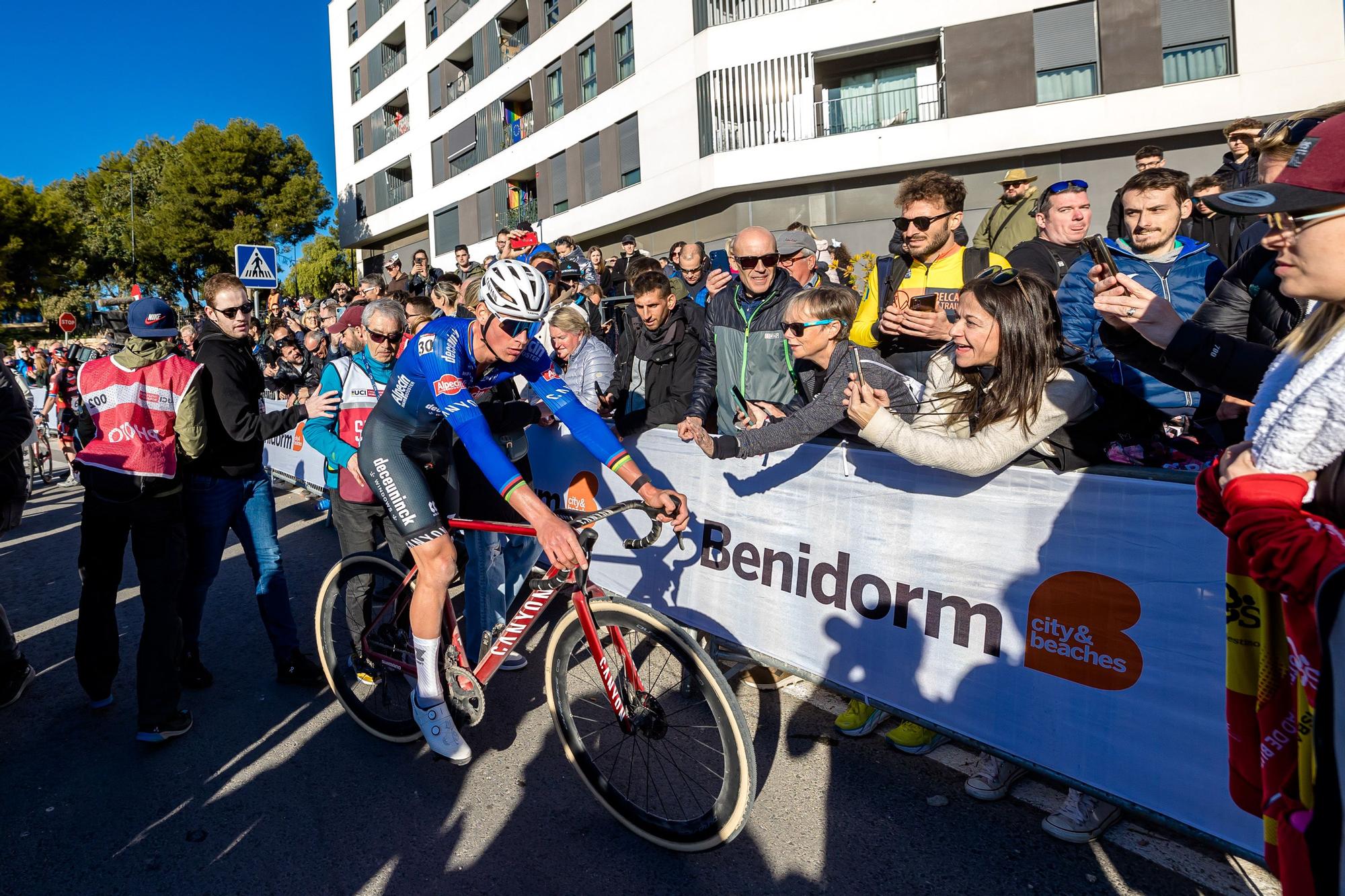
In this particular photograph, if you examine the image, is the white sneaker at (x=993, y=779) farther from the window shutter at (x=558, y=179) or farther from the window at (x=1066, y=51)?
the window shutter at (x=558, y=179)

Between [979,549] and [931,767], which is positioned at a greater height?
[979,549]

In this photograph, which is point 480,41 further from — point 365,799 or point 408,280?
point 365,799

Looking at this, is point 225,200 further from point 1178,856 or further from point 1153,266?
point 1178,856

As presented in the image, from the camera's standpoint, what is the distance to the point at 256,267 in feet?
44.6

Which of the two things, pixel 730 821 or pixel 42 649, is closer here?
pixel 730 821

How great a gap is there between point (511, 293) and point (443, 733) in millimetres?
1927

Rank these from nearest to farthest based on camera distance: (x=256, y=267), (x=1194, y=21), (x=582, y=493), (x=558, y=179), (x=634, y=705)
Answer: (x=634, y=705) < (x=582, y=493) < (x=256, y=267) < (x=1194, y=21) < (x=558, y=179)

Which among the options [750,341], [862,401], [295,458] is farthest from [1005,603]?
[295,458]

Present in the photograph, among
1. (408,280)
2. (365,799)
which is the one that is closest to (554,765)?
(365,799)

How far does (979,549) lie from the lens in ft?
9.52

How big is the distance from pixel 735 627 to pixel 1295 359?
2.73m

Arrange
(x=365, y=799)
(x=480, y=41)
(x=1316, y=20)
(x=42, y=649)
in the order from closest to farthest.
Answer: (x=365, y=799) < (x=42, y=649) < (x=1316, y=20) < (x=480, y=41)

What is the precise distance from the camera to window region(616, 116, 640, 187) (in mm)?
23266

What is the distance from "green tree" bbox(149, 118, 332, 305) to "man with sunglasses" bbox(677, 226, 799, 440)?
4489 cm
